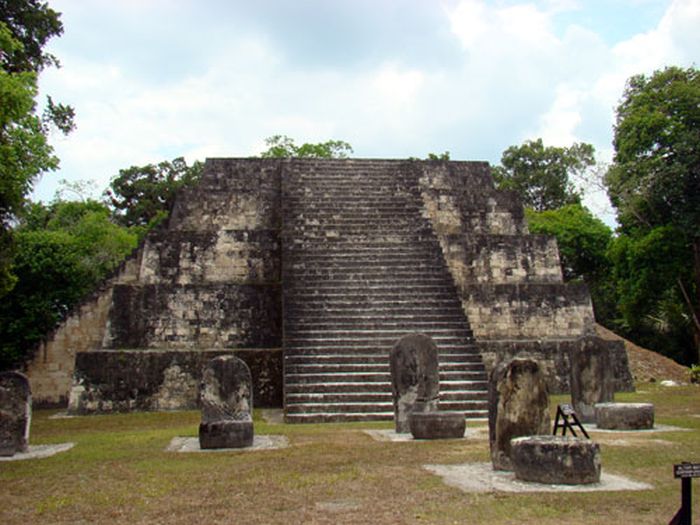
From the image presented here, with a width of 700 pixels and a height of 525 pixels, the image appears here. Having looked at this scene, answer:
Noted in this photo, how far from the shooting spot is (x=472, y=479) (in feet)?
22.7

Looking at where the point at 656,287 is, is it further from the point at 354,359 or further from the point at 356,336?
the point at 354,359

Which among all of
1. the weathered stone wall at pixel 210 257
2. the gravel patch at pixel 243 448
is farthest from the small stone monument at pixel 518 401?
the weathered stone wall at pixel 210 257

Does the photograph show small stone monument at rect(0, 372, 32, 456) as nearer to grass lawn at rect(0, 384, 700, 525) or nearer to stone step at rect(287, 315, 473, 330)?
grass lawn at rect(0, 384, 700, 525)

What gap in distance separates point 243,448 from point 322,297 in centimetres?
652

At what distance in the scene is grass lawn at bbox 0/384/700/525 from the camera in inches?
219

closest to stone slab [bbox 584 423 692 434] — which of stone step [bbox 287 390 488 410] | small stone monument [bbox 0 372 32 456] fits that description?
stone step [bbox 287 390 488 410]

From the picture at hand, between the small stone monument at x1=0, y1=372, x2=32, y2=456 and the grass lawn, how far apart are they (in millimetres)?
629

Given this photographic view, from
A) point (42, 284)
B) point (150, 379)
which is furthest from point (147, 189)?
point (150, 379)

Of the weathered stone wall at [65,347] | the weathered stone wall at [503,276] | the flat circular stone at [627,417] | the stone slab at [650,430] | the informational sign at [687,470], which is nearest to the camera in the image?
the informational sign at [687,470]

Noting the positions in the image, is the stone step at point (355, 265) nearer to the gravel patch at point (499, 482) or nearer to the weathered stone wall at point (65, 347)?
the weathered stone wall at point (65, 347)

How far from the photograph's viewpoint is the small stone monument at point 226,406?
929cm

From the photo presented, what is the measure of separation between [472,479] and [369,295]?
8.82m

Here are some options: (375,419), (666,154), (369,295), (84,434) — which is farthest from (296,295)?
(666,154)

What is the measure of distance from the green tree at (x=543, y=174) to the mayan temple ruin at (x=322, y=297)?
27174 mm
